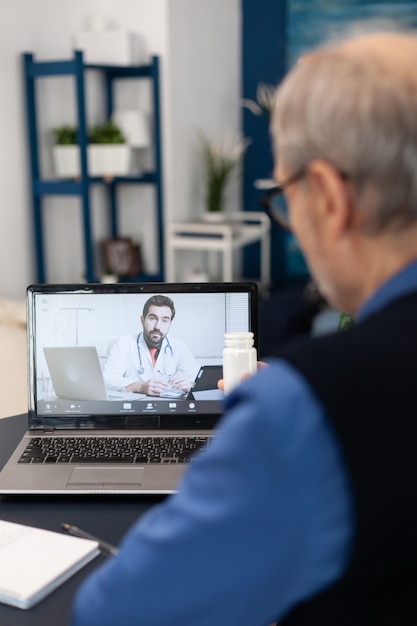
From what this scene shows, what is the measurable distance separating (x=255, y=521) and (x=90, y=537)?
50 cm

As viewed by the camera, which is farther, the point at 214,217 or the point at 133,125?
the point at 214,217

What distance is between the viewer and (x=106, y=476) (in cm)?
116

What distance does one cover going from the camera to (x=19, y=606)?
87 cm

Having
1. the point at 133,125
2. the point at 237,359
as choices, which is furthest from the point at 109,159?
the point at 237,359

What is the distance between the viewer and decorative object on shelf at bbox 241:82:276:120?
432 cm

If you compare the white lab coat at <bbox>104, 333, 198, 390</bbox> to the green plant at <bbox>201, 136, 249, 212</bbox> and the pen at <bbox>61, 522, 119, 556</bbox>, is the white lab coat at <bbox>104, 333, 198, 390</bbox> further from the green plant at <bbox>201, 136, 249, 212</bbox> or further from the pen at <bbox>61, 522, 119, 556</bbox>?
the green plant at <bbox>201, 136, 249, 212</bbox>

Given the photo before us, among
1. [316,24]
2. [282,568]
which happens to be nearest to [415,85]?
[282,568]

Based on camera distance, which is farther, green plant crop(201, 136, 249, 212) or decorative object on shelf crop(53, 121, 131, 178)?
green plant crop(201, 136, 249, 212)

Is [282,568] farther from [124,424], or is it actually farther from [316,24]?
[316,24]

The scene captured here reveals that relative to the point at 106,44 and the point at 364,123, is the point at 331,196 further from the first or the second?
the point at 106,44

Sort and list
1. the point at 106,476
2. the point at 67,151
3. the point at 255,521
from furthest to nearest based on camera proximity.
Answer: the point at 67,151, the point at 106,476, the point at 255,521

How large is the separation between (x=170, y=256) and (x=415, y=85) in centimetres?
330

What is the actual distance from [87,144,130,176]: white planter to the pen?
2.63 meters

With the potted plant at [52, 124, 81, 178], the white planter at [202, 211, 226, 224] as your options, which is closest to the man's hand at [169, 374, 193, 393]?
the potted plant at [52, 124, 81, 178]
